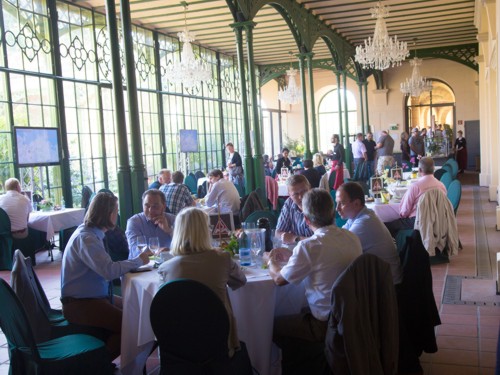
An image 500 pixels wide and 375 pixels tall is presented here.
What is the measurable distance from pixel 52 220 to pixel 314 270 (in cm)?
558

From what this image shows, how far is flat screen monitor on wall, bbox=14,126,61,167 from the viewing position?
780cm

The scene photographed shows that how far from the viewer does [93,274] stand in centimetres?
342

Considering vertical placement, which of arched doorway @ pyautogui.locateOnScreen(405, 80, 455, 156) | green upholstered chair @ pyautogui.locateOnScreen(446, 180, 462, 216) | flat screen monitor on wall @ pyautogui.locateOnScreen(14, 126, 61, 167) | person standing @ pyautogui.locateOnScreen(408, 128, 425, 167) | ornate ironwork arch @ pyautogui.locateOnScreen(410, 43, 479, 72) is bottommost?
green upholstered chair @ pyautogui.locateOnScreen(446, 180, 462, 216)

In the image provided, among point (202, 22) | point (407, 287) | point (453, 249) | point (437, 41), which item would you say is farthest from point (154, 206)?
point (437, 41)

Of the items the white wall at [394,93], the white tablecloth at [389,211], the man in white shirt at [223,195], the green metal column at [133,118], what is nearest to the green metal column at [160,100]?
the man in white shirt at [223,195]

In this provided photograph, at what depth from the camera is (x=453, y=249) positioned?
618cm

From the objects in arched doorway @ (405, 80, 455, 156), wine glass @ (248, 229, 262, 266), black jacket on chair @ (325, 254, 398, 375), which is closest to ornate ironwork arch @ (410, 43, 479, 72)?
arched doorway @ (405, 80, 455, 156)

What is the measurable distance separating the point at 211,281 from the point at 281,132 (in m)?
20.1

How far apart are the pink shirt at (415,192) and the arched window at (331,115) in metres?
16.0

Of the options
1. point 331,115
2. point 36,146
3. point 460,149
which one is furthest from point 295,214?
point 331,115

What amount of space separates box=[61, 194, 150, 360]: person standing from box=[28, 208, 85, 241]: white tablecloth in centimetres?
440

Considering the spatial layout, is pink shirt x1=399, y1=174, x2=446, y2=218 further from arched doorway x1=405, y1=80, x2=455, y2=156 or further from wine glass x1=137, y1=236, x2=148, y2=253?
arched doorway x1=405, y1=80, x2=455, y2=156

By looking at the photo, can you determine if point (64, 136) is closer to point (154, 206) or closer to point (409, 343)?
point (154, 206)

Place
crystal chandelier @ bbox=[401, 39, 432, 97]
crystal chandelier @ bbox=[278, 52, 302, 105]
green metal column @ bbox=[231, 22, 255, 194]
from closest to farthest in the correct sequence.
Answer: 1. green metal column @ bbox=[231, 22, 255, 194]
2. crystal chandelier @ bbox=[401, 39, 432, 97]
3. crystal chandelier @ bbox=[278, 52, 302, 105]
